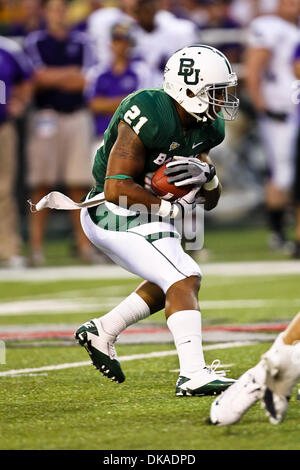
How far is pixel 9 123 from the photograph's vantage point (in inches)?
439

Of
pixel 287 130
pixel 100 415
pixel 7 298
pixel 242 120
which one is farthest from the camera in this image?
pixel 242 120

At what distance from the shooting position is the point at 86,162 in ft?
37.5

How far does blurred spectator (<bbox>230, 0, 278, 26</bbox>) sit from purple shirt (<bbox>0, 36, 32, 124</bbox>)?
12.0ft

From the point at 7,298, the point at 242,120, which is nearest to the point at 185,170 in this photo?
the point at 7,298

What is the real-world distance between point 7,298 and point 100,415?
4.50 meters

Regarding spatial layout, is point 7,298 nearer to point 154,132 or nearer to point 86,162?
point 86,162

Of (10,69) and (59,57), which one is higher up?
(59,57)

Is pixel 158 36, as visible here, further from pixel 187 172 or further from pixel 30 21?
pixel 187 172

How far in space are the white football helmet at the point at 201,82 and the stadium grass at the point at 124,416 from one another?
1.23 meters

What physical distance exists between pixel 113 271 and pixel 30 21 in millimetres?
3518

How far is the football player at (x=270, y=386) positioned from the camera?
421 cm

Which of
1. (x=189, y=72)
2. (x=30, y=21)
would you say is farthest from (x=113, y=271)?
(x=189, y=72)

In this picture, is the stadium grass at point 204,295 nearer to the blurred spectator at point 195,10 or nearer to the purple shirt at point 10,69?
the purple shirt at point 10,69
